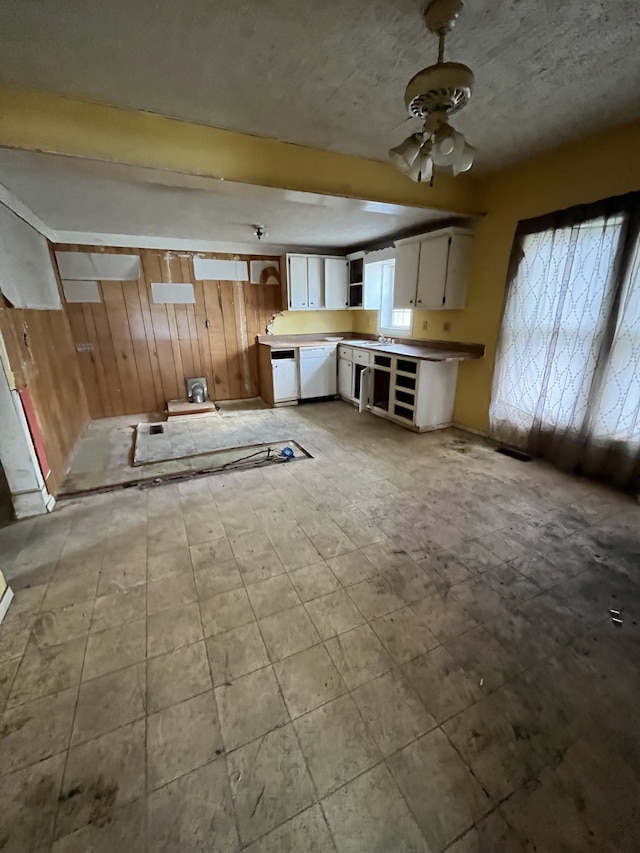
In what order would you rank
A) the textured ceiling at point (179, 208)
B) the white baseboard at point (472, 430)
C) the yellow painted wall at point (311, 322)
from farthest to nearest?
the yellow painted wall at point (311, 322)
the white baseboard at point (472, 430)
the textured ceiling at point (179, 208)

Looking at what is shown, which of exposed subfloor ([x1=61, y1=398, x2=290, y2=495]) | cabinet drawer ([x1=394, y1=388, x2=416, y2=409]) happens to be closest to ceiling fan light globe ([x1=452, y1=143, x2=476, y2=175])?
cabinet drawer ([x1=394, y1=388, x2=416, y2=409])

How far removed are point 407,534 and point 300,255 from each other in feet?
14.1

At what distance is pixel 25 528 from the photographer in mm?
2367

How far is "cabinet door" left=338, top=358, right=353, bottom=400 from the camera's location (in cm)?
511

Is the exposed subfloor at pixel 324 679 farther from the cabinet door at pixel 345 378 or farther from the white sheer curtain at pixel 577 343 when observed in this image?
the cabinet door at pixel 345 378

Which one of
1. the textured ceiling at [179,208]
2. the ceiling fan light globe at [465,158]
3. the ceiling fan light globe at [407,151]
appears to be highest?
the textured ceiling at [179,208]

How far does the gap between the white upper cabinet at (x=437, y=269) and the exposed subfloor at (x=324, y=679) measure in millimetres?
2244

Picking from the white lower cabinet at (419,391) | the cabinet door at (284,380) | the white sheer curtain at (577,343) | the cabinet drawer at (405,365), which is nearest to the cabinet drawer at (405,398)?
the white lower cabinet at (419,391)

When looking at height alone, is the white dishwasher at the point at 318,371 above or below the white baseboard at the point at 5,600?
above

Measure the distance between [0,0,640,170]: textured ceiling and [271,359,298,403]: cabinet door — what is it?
2.93 metres

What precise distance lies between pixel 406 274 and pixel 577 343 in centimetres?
200

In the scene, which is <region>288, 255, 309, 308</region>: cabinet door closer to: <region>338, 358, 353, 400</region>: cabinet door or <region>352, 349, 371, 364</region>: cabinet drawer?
<region>338, 358, 353, 400</region>: cabinet door

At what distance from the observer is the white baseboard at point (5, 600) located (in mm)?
1688

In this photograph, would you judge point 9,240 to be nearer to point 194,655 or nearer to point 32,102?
point 32,102
